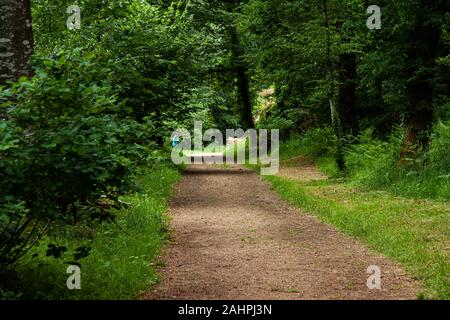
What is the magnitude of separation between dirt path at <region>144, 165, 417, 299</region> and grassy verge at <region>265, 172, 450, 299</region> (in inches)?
10.1

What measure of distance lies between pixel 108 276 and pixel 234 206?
23.7 feet

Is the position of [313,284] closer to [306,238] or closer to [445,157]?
[306,238]

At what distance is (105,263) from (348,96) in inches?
676

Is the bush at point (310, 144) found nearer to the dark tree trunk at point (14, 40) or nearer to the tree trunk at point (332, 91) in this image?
the tree trunk at point (332, 91)

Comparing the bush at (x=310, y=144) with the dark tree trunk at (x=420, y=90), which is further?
the bush at (x=310, y=144)

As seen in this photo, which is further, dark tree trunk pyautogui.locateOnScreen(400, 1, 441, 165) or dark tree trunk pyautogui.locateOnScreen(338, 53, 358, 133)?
dark tree trunk pyautogui.locateOnScreen(338, 53, 358, 133)

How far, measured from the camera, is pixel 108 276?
6.67m

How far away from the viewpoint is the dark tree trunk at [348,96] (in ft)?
72.6

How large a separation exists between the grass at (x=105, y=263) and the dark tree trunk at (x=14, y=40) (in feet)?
7.60

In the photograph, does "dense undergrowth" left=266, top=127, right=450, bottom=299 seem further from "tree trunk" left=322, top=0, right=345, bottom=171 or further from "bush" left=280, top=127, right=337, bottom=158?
"bush" left=280, top=127, right=337, bottom=158

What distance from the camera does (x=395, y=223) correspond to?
10031 millimetres

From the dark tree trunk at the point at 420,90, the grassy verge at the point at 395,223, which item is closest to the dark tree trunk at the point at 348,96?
the dark tree trunk at the point at 420,90

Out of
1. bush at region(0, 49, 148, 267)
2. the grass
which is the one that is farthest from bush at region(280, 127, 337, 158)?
bush at region(0, 49, 148, 267)

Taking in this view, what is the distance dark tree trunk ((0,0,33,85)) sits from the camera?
23.5 feet
